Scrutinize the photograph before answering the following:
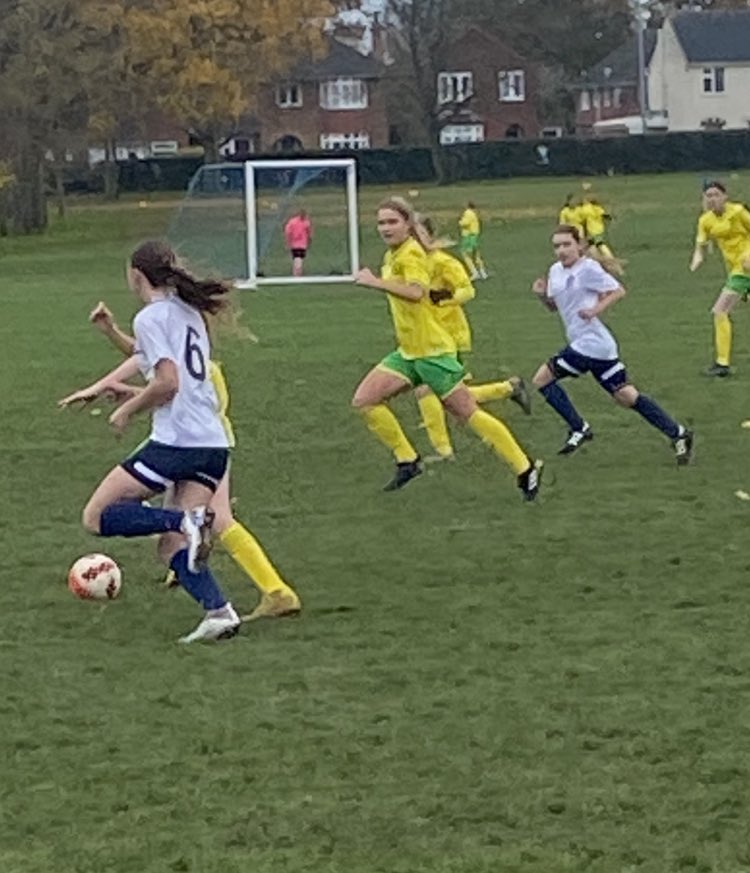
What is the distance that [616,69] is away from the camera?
117 m

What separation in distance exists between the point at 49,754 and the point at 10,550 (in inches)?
168

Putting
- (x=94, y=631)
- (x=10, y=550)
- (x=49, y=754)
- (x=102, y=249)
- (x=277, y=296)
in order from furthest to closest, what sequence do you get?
(x=102, y=249) → (x=277, y=296) → (x=10, y=550) → (x=94, y=631) → (x=49, y=754)

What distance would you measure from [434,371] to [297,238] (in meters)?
27.0

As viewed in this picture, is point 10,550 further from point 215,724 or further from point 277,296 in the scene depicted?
point 277,296

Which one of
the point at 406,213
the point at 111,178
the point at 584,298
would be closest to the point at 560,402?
the point at 584,298

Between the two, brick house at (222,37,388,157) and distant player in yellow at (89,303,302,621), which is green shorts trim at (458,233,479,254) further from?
brick house at (222,37,388,157)

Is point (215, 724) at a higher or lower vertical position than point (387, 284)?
lower

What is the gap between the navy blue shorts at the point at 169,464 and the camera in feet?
29.3

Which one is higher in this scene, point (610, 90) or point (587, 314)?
point (610, 90)

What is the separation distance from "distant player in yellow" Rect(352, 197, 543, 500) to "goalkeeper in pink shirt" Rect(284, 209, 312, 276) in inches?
1038

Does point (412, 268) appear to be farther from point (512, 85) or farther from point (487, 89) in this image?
point (512, 85)

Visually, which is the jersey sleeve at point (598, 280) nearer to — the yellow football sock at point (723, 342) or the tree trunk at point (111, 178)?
the yellow football sock at point (723, 342)

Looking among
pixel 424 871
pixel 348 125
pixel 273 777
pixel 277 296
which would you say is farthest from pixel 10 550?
pixel 348 125

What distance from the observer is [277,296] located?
35844mm
